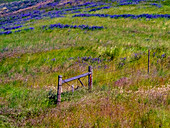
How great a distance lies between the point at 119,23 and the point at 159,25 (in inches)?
169

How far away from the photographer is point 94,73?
12.1 m

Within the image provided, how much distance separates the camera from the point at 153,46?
614 inches

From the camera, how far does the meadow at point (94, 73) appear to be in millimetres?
6449

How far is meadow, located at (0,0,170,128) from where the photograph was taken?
6449 millimetres

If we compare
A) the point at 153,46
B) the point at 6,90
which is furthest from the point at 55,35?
the point at 6,90

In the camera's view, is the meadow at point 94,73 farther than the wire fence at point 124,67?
No

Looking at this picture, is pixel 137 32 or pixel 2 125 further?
pixel 137 32

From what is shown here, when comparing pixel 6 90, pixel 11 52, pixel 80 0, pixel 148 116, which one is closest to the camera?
pixel 148 116

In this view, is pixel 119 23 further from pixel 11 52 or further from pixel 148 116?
pixel 148 116

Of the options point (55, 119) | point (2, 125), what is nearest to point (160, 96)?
point (55, 119)

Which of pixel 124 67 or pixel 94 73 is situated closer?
pixel 94 73

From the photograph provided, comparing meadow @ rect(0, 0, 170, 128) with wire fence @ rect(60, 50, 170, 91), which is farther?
wire fence @ rect(60, 50, 170, 91)

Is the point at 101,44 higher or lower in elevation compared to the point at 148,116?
lower

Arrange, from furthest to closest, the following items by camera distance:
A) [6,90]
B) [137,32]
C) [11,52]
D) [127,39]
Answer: [137,32]
[127,39]
[11,52]
[6,90]
